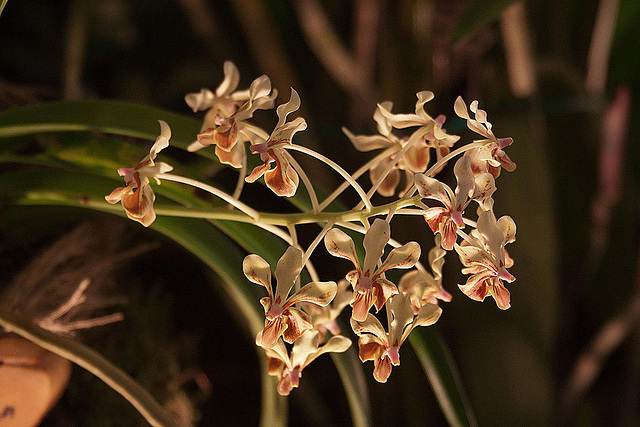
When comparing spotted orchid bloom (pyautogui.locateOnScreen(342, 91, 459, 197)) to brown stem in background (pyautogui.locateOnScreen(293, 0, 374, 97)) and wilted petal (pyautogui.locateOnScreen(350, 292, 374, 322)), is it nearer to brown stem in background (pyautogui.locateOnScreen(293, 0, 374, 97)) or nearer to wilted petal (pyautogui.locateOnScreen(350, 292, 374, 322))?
wilted petal (pyautogui.locateOnScreen(350, 292, 374, 322))

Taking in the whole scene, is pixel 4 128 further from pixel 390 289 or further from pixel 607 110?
pixel 607 110

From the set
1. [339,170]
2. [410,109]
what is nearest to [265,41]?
[410,109]

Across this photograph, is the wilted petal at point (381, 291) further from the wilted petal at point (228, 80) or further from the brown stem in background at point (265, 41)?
the brown stem in background at point (265, 41)

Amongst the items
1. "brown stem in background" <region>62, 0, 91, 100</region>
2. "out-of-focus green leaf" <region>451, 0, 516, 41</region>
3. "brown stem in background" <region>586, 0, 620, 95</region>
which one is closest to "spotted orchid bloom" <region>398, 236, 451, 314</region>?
"out-of-focus green leaf" <region>451, 0, 516, 41</region>

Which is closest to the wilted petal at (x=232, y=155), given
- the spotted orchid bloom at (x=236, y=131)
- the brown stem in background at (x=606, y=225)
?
the spotted orchid bloom at (x=236, y=131)

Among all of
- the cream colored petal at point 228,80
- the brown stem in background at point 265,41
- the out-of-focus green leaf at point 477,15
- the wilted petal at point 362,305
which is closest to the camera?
the wilted petal at point 362,305

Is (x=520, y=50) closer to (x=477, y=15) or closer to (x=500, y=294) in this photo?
(x=477, y=15)
